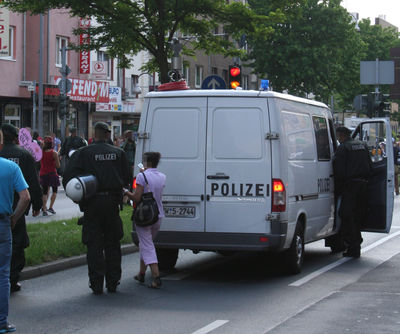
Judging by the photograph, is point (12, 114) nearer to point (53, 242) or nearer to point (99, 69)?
point (99, 69)

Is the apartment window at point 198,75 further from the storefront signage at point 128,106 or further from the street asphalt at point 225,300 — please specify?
the street asphalt at point 225,300

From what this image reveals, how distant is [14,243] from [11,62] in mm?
32127

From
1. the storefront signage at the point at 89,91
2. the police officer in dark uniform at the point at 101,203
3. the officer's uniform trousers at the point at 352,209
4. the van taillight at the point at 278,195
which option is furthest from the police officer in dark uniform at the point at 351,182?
the storefront signage at the point at 89,91

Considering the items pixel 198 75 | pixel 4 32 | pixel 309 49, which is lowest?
pixel 4 32

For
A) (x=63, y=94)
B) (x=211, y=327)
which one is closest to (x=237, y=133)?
(x=211, y=327)

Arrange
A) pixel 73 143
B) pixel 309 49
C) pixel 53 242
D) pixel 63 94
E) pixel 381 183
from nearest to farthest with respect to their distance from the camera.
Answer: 1. pixel 53 242
2. pixel 381 183
3. pixel 73 143
4. pixel 63 94
5. pixel 309 49

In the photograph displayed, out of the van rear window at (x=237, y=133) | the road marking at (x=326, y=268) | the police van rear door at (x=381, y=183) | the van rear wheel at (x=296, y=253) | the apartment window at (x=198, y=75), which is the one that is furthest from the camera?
the apartment window at (x=198, y=75)

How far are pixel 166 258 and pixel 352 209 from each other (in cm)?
301

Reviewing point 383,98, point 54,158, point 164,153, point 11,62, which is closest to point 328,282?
point 164,153

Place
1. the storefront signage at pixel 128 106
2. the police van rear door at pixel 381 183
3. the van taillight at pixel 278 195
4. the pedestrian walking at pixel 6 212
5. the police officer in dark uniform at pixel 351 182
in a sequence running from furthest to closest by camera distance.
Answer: the storefront signage at pixel 128 106 → the police van rear door at pixel 381 183 → the police officer in dark uniform at pixel 351 182 → the van taillight at pixel 278 195 → the pedestrian walking at pixel 6 212

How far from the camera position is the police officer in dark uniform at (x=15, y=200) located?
10047 mm

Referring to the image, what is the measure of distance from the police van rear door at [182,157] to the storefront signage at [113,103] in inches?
1483

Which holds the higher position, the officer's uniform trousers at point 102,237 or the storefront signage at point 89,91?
the storefront signage at point 89,91

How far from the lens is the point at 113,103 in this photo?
163ft
